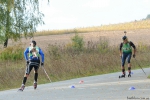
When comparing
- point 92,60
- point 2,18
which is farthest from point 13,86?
point 2,18

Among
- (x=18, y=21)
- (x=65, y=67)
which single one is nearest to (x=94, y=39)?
(x=18, y=21)

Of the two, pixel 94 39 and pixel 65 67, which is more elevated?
pixel 65 67

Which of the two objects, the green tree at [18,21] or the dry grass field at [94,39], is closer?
the green tree at [18,21]

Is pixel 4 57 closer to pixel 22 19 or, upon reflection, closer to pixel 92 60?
pixel 22 19

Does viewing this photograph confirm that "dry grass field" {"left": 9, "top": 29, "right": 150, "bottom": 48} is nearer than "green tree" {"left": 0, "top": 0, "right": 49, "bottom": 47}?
No

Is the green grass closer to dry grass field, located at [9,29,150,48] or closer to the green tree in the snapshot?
the green tree

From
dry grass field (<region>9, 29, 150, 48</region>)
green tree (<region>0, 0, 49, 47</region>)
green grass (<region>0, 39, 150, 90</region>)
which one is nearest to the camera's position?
green grass (<region>0, 39, 150, 90</region>)

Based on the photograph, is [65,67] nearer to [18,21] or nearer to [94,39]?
[18,21]

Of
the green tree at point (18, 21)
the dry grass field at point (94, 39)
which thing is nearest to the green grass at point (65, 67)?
the green tree at point (18, 21)

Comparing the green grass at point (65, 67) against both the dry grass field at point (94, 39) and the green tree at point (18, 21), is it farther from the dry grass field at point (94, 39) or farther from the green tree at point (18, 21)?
the dry grass field at point (94, 39)

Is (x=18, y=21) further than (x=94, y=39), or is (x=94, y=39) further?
(x=94, y=39)

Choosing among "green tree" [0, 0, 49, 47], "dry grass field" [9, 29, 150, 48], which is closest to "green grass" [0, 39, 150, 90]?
"green tree" [0, 0, 49, 47]

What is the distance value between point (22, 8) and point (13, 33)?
11.5 ft

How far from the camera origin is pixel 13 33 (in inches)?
1822
